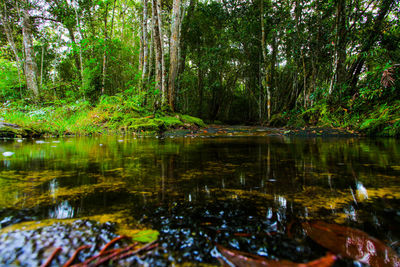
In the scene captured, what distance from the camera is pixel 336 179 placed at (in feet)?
3.94

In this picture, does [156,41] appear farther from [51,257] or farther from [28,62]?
[51,257]

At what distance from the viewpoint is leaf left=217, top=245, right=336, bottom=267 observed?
0.48 meters

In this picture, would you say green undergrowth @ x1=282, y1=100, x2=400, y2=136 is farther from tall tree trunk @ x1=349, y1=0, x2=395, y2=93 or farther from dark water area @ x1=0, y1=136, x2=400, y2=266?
dark water area @ x1=0, y1=136, x2=400, y2=266

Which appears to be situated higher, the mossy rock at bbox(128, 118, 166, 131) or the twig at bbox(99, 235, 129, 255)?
the mossy rock at bbox(128, 118, 166, 131)

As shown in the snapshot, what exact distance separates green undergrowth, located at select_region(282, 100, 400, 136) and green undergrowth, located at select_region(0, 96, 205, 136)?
15.4 feet

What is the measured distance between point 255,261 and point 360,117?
6.97 meters

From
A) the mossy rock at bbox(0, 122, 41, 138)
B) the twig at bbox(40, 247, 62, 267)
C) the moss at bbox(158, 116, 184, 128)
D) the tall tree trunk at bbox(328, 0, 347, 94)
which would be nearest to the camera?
the twig at bbox(40, 247, 62, 267)

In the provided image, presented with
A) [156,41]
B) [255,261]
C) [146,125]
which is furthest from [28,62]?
[255,261]

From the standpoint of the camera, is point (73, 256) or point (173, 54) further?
point (173, 54)

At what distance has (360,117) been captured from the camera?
5625 mm

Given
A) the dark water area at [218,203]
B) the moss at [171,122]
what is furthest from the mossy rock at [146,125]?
the dark water area at [218,203]

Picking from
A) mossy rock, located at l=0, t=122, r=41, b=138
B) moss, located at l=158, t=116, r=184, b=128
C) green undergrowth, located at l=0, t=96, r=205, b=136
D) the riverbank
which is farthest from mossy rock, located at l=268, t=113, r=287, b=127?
mossy rock, located at l=0, t=122, r=41, b=138

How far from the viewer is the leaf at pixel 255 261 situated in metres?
0.48

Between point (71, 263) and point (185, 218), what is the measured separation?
1.17 ft
